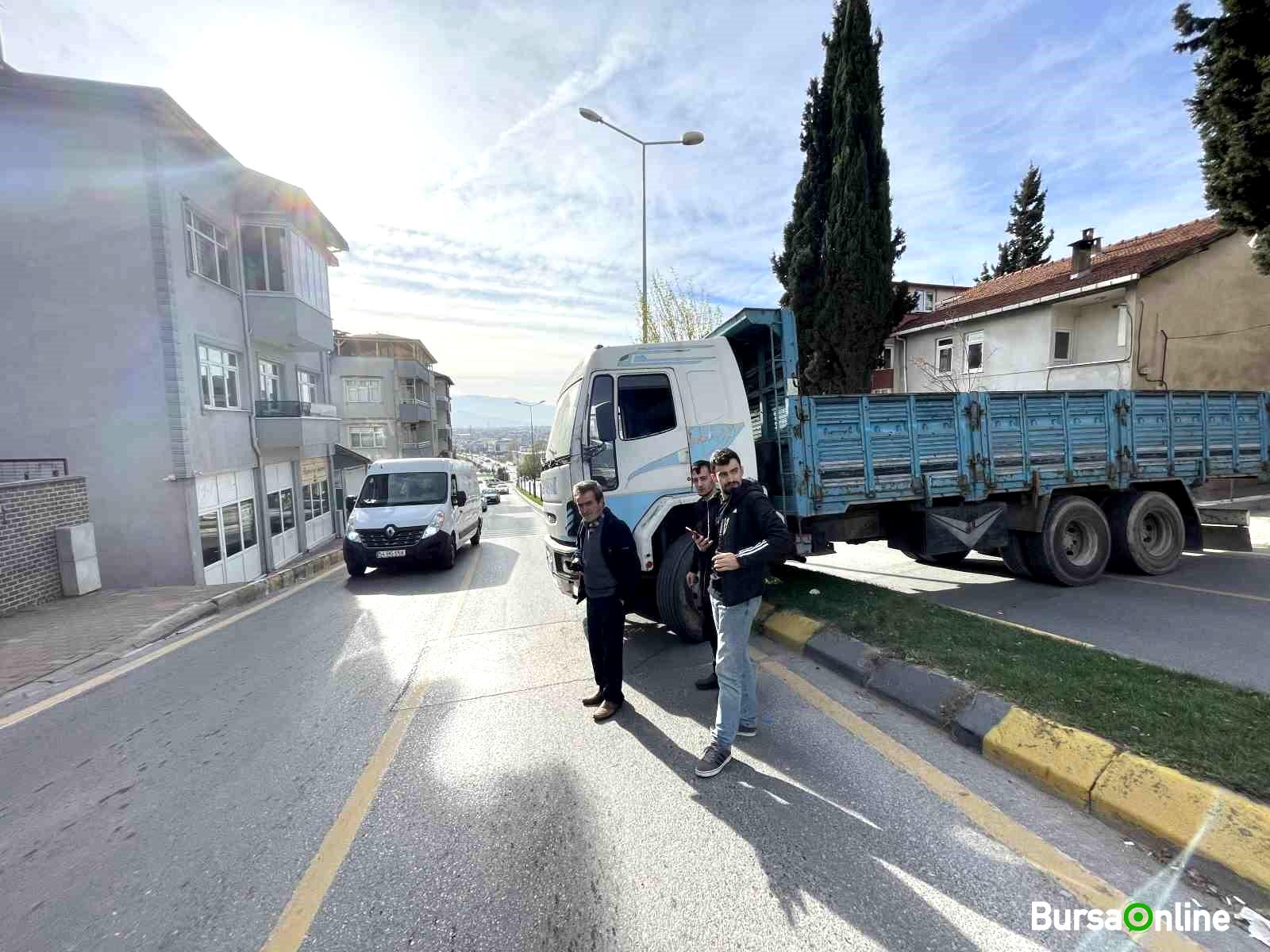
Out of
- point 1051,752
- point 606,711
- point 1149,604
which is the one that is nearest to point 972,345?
point 1149,604

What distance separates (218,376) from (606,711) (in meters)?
13.0

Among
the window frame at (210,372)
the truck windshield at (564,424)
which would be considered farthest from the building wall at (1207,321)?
the window frame at (210,372)

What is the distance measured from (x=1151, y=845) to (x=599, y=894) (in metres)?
2.41

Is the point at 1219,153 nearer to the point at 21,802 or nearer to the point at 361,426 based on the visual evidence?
the point at 21,802

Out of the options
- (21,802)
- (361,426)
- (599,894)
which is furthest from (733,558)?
(361,426)

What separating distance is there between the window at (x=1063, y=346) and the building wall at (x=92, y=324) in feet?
75.2

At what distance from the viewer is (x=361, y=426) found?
136 ft

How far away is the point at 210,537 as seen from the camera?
11.5 meters

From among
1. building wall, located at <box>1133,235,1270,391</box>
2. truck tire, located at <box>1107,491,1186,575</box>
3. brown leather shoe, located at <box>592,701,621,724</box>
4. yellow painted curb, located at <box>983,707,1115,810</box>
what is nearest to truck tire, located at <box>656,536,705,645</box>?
brown leather shoe, located at <box>592,701,621,724</box>

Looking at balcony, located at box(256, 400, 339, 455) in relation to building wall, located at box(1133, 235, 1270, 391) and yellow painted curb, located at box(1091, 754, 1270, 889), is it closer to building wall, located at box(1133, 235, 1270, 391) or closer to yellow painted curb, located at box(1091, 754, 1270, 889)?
yellow painted curb, located at box(1091, 754, 1270, 889)

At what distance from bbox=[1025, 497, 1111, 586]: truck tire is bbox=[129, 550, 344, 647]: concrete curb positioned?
10.6 metres

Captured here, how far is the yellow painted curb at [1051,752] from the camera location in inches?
108

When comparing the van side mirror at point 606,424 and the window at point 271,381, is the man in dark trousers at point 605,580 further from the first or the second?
the window at point 271,381

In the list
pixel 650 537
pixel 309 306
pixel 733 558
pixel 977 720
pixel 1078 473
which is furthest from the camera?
pixel 309 306
